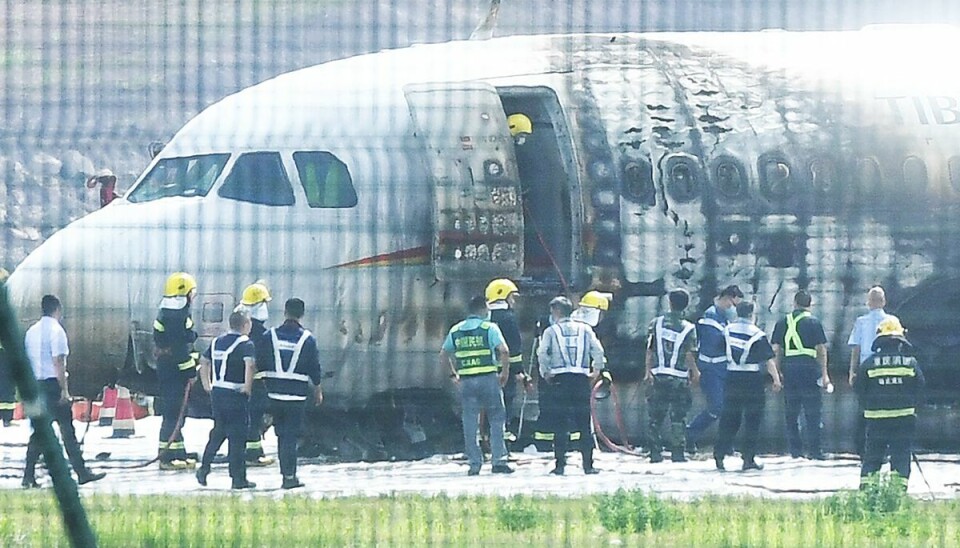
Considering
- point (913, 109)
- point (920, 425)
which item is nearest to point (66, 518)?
point (920, 425)

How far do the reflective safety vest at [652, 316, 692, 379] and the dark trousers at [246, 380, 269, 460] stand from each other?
81.1 inches

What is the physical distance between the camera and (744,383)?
8.87 m

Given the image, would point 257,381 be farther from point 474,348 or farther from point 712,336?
point 712,336

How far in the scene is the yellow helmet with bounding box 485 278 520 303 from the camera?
9.41 meters

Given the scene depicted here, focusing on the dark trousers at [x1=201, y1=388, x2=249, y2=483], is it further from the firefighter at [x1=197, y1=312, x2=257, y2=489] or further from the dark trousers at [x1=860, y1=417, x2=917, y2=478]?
the dark trousers at [x1=860, y1=417, x2=917, y2=478]

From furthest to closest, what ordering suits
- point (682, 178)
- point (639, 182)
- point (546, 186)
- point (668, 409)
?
point (546, 186) < point (639, 182) < point (682, 178) < point (668, 409)

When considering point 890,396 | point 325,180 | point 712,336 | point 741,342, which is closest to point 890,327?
point 890,396

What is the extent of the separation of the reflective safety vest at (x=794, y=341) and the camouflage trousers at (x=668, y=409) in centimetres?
67

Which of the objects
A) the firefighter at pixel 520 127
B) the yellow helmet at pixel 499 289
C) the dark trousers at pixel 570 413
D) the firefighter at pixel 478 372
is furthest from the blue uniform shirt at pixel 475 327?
the firefighter at pixel 520 127

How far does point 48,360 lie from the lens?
805cm

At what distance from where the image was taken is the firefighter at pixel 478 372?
841 centimetres

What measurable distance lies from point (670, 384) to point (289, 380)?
6.78 feet

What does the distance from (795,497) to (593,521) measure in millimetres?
1162

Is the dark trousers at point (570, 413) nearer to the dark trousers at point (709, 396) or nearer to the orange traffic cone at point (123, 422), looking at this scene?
the dark trousers at point (709, 396)
